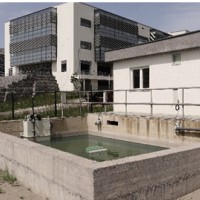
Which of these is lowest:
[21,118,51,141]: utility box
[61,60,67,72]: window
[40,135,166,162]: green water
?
[40,135,166,162]: green water

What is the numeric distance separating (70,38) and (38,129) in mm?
38387

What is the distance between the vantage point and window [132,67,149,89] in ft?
42.0

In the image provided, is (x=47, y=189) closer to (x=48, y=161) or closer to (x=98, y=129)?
(x=48, y=161)

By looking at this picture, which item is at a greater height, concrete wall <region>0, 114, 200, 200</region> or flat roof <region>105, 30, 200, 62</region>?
flat roof <region>105, 30, 200, 62</region>

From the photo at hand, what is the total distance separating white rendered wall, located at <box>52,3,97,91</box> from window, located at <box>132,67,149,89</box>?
3489 centimetres

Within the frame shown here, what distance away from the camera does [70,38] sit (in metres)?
48.6

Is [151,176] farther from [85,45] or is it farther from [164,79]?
[85,45]

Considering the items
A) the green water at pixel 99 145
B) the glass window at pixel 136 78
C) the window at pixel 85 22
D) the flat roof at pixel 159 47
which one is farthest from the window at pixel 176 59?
the window at pixel 85 22

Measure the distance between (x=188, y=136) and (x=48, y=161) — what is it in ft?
16.0

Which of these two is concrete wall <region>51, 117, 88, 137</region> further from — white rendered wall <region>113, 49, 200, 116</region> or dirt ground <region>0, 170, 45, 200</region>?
dirt ground <region>0, 170, 45, 200</region>

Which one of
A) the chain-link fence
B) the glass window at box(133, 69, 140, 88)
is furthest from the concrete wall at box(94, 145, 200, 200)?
the glass window at box(133, 69, 140, 88)

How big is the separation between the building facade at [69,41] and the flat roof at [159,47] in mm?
34508

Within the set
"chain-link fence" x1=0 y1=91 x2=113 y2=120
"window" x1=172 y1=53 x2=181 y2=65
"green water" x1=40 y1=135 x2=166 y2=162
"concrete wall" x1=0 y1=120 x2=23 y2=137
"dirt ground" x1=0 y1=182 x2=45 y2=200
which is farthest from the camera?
"chain-link fence" x1=0 y1=91 x2=113 y2=120

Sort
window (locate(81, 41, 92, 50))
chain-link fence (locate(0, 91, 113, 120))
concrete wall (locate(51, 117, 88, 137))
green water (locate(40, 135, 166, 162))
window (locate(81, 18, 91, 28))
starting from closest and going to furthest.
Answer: green water (locate(40, 135, 166, 162)) → concrete wall (locate(51, 117, 88, 137)) → chain-link fence (locate(0, 91, 113, 120)) → window (locate(81, 41, 92, 50)) → window (locate(81, 18, 91, 28))
